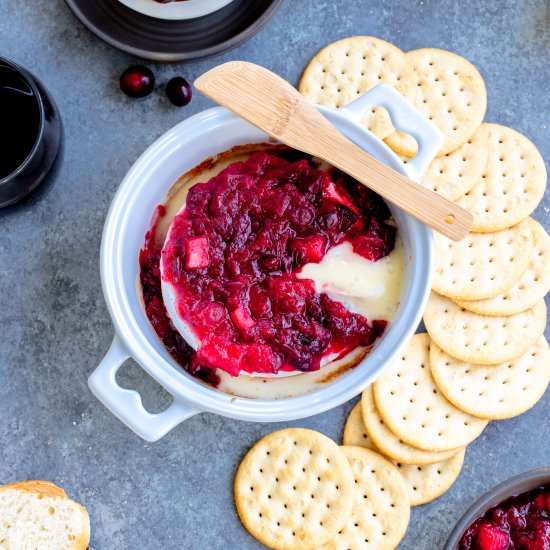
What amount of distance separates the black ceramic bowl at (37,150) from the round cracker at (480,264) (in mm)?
1211

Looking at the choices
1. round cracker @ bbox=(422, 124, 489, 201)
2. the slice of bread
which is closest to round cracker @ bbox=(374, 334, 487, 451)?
round cracker @ bbox=(422, 124, 489, 201)

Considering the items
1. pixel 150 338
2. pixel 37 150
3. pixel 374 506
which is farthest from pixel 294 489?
pixel 37 150

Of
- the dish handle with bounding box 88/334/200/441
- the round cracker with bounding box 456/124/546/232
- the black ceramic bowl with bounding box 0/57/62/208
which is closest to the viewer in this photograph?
the dish handle with bounding box 88/334/200/441

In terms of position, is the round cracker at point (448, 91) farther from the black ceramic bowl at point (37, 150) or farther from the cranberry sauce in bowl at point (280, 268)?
the black ceramic bowl at point (37, 150)

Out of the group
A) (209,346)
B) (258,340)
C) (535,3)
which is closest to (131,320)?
(209,346)

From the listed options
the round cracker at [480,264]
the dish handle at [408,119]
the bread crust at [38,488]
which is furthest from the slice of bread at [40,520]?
the dish handle at [408,119]

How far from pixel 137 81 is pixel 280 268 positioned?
80 cm

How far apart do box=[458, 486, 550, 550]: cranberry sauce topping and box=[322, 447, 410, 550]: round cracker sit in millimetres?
208

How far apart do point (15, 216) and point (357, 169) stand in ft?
3.79

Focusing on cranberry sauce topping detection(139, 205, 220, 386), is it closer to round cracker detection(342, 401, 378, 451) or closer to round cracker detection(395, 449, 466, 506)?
round cracker detection(342, 401, 378, 451)

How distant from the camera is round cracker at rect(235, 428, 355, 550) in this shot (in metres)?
2.39

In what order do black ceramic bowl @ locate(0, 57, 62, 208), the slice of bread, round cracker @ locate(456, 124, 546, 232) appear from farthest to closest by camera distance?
round cracker @ locate(456, 124, 546, 232) < the slice of bread < black ceramic bowl @ locate(0, 57, 62, 208)

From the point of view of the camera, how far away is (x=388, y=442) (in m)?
2.43

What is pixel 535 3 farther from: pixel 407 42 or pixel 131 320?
pixel 131 320
